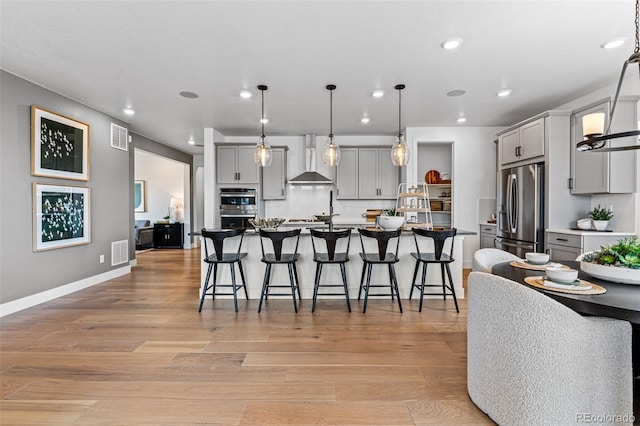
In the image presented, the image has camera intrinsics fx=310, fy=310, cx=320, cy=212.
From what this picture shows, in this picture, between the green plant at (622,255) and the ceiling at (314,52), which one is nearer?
the green plant at (622,255)

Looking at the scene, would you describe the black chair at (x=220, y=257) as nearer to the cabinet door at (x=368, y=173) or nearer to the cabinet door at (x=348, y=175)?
the cabinet door at (x=348, y=175)

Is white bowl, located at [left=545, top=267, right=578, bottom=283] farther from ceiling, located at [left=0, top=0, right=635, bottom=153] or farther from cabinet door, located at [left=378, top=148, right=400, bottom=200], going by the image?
cabinet door, located at [left=378, top=148, right=400, bottom=200]

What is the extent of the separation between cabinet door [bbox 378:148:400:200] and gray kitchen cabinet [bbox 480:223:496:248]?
1.62m

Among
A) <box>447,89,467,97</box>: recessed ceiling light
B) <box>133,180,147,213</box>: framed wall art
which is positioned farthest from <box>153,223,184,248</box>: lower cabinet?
<box>447,89,467,97</box>: recessed ceiling light

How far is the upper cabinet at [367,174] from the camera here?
5.93 metres

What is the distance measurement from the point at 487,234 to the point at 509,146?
1.51 meters

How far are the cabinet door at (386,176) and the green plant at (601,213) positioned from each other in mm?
2883

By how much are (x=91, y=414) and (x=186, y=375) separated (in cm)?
52

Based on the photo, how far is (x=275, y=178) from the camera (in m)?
6.00

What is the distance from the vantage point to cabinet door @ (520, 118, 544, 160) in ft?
13.3

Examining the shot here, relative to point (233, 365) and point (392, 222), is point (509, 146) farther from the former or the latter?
point (233, 365)

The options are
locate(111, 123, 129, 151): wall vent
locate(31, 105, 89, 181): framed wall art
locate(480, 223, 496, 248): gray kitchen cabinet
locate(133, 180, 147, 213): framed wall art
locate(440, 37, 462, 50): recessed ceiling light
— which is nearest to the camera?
locate(440, 37, 462, 50): recessed ceiling light

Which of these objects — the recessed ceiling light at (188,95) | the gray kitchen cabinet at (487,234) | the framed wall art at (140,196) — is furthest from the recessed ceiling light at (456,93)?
the framed wall art at (140,196)

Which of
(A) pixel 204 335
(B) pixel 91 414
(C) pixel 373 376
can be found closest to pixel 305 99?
(A) pixel 204 335
